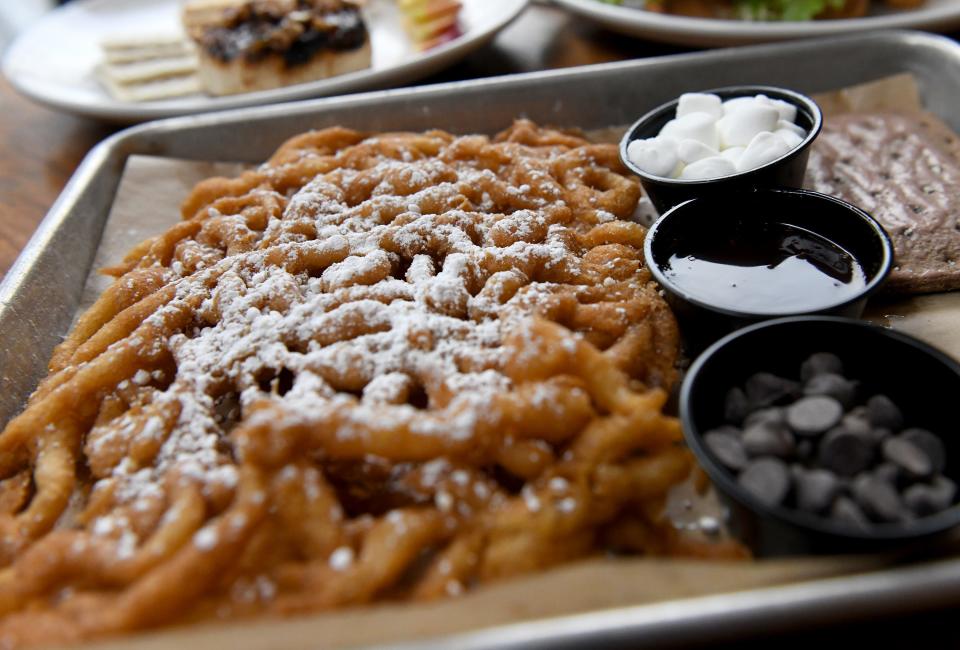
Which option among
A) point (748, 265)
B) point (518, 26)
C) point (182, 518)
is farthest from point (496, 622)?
point (518, 26)

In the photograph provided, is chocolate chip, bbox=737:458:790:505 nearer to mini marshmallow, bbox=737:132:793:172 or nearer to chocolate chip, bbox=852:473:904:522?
chocolate chip, bbox=852:473:904:522

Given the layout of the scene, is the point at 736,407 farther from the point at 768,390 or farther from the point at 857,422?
the point at 857,422

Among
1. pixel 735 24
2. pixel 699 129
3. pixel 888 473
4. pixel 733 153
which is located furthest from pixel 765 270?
pixel 735 24

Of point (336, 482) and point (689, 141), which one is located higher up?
point (689, 141)

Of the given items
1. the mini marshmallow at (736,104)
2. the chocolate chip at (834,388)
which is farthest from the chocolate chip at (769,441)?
the mini marshmallow at (736,104)

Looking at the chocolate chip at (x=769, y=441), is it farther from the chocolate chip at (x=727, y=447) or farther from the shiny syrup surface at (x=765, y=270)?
the shiny syrup surface at (x=765, y=270)

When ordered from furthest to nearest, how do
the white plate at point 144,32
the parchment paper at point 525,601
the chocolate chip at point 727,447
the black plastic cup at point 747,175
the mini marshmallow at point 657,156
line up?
the white plate at point 144,32, the mini marshmallow at point 657,156, the black plastic cup at point 747,175, the chocolate chip at point 727,447, the parchment paper at point 525,601

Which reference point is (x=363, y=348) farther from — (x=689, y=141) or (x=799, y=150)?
(x=799, y=150)

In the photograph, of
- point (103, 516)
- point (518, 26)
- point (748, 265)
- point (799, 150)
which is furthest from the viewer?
point (518, 26)
